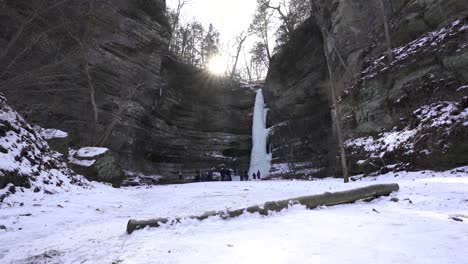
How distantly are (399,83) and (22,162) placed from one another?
16.0 metres

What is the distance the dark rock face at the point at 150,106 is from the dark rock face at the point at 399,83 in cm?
937

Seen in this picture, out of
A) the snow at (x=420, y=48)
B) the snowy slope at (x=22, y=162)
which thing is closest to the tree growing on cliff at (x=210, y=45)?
the snow at (x=420, y=48)

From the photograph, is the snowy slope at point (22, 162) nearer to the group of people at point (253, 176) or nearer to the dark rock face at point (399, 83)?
the dark rock face at point (399, 83)

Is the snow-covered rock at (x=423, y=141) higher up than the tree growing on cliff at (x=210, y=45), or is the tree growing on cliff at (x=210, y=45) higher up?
the tree growing on cliff at (x=210, y=45)

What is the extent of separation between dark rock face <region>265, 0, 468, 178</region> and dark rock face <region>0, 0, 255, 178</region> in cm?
937

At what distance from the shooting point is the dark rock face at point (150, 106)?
1855 centimetres

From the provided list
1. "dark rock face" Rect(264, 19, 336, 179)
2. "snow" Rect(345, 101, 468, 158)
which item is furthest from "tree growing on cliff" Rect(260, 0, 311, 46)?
"snow" Rect(345, 101, 468, 158)

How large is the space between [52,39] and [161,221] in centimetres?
623

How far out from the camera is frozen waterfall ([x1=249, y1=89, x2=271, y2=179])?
2889 cm

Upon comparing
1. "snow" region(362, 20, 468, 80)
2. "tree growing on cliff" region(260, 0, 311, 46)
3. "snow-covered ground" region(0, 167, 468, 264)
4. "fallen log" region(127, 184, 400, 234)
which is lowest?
"snow-covered ground" region(0, 167, 468, 264)

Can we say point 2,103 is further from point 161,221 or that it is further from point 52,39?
point 161,221

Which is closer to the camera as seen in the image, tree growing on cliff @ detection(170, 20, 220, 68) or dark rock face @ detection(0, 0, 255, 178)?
dark rock face @ detection(0, 0, 255, 178)

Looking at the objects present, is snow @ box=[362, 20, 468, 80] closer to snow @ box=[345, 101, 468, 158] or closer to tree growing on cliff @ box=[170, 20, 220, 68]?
snow @ box=[345, 101, 468, 158]

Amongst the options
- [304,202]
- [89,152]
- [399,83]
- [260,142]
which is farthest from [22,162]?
[260,142]
